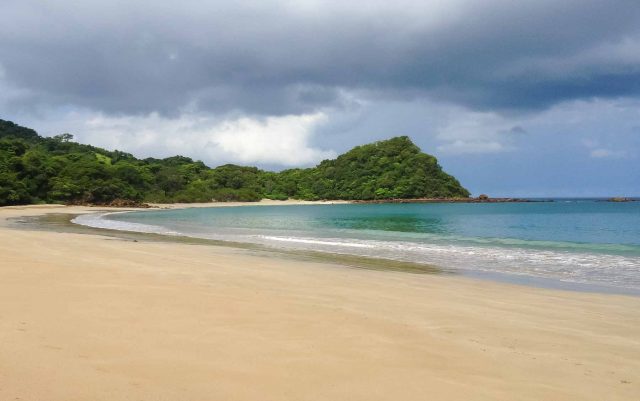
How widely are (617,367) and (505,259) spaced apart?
12.7 m

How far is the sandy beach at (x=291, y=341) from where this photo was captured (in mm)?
3701

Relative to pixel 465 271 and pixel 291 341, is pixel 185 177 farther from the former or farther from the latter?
pixel 291 341

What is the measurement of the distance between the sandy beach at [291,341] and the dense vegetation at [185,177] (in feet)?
229

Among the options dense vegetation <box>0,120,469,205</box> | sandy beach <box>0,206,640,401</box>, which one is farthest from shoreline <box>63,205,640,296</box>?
dense vegetation <box>0,120,469,205</box>

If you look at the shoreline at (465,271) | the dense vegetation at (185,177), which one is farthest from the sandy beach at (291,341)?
the dense vegetation at (185,177)

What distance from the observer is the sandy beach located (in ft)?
12.1

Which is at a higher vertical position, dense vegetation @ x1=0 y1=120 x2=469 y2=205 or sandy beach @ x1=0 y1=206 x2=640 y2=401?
dense vegetation @ x1=0 y1=120 x2=469 y2=205

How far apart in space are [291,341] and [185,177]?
124m

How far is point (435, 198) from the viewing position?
14100cm

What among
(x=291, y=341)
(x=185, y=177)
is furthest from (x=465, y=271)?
(x=185, y=177)

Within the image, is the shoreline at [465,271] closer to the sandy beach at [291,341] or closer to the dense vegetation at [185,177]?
the sandy beach at [291,341]

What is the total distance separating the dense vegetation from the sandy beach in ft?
229

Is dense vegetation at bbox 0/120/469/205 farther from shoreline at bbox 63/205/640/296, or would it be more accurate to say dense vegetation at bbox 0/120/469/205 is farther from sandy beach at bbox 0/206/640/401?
sandy beach at bbox 0/206/640/401

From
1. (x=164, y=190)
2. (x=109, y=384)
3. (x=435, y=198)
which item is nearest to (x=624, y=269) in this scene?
(x=109, y=384)
